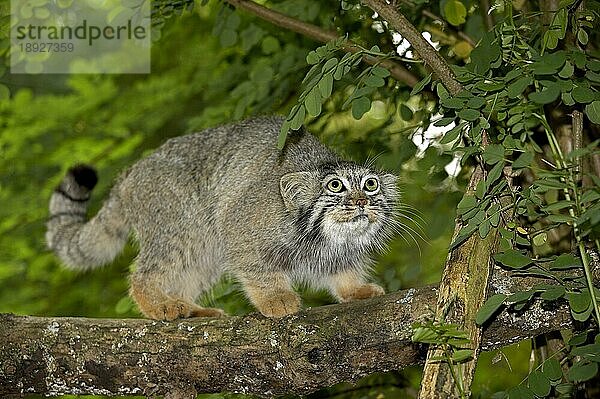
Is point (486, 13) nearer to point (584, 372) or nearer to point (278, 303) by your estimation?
point (278, 303)

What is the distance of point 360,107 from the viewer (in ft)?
9.30

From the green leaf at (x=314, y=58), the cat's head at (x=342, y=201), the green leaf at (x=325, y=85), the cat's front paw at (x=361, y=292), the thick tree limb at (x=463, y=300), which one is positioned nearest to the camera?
the thick tree limb at (x=463, y=300)

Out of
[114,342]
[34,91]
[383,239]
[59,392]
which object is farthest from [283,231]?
[34,91]

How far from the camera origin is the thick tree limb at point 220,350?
3.06 m

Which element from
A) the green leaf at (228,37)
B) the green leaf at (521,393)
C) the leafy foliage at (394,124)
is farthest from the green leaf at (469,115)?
the green leaf at (228,37)

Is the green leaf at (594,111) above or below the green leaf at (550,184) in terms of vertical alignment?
above

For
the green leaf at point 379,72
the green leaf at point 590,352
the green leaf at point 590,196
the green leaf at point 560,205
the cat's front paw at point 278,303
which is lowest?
the cat's front paw at point 278,303

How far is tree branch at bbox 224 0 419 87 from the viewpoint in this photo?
3832 mm

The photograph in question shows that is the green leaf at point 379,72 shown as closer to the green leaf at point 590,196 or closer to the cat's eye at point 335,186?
the green leaf at point 590,196

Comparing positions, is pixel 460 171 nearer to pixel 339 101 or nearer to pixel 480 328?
pixel 339 101

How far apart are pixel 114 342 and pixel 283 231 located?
39.0 inches

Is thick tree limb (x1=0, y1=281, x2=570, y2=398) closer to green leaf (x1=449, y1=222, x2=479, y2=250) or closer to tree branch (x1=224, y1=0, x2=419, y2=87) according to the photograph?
green leaf (x1=449, y1=222, x2=479, y2=250)

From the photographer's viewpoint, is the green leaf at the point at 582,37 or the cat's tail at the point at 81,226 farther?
the cat's tail at the point at 81,226

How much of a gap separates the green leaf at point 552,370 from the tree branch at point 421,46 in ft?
2.92
